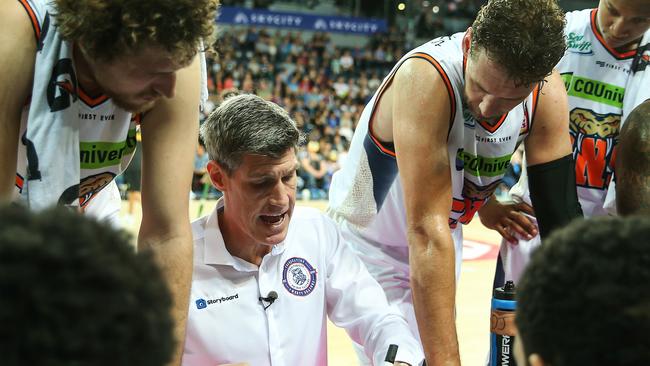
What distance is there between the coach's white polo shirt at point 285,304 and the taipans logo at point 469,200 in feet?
1.41

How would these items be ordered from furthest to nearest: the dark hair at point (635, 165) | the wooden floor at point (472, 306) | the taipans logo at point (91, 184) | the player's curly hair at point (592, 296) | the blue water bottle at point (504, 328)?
the wooden floor at point (472, 306), the dark hair at point (635, 165), the taipans logo at point (91, 184), the blue water bottle at point (504, 328), the player's curly hair at point (592, 296)

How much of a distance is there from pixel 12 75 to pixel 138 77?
0.27m

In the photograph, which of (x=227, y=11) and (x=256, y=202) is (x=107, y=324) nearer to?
(x=256, y=202)

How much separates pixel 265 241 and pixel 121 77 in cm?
78

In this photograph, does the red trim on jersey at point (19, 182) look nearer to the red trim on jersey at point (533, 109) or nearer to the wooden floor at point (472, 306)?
the wooden floor at point (472, 306)

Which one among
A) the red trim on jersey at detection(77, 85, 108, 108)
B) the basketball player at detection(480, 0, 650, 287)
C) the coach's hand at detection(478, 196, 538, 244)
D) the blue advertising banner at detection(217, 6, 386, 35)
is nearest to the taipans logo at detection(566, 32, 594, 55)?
the basketball player at detection(480, 0, 650, 287)

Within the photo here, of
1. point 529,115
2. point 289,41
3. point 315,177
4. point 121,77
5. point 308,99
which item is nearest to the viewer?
point 121,77

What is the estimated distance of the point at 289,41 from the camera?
18.7 meters

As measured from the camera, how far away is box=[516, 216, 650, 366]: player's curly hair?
909mm

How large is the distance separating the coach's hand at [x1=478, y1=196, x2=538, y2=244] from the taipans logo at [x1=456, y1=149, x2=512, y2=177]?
0.43 meters

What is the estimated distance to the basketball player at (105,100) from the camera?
64.1 inches

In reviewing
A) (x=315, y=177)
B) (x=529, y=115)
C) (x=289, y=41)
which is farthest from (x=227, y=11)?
(x=529, y=115)

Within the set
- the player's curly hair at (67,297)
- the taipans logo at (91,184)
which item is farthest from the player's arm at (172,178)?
the player's curly hair at (67,297)

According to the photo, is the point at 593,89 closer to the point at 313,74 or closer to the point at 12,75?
the point at 12,75
